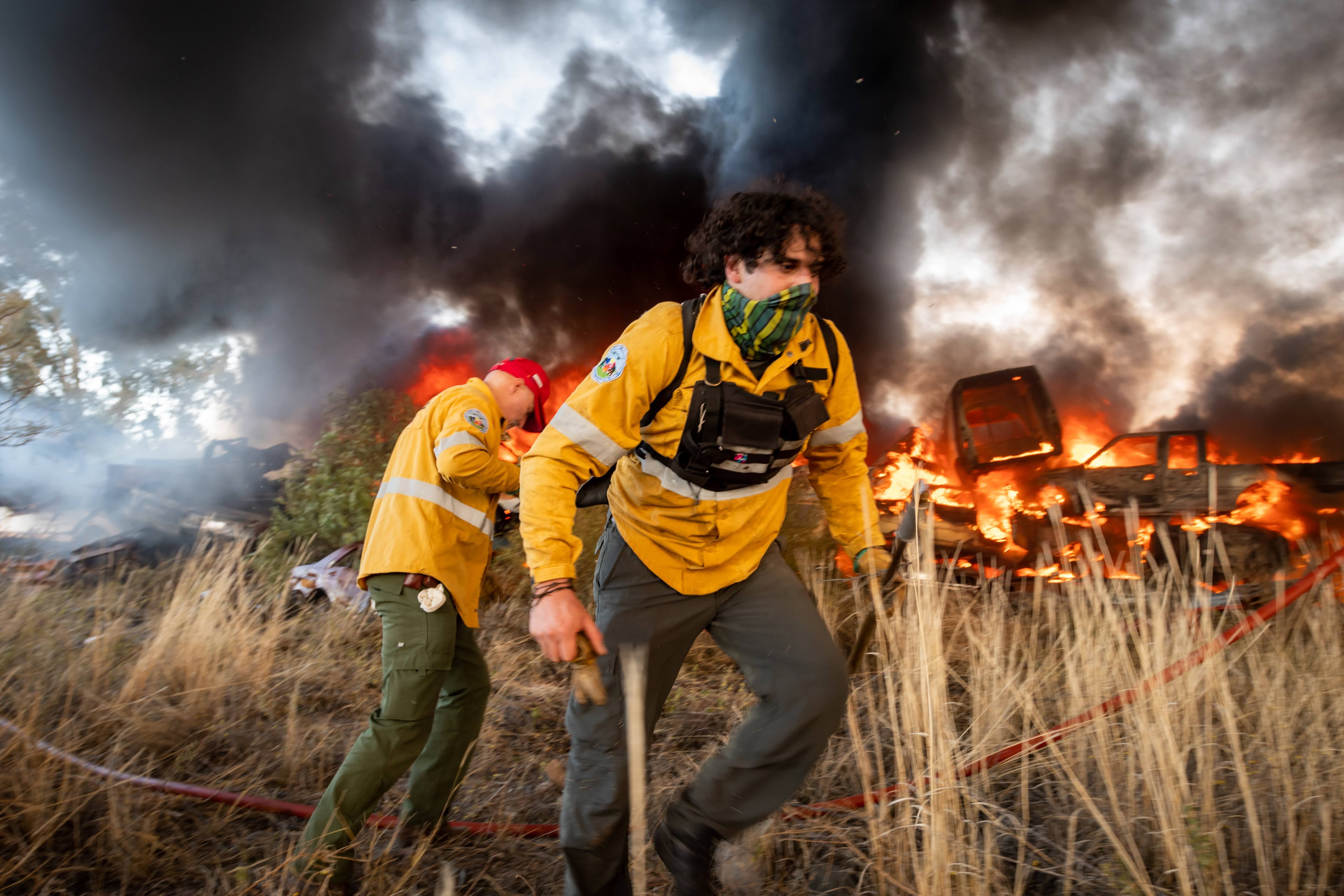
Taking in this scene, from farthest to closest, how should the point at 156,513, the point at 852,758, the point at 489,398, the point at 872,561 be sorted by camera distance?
1. the point at 156,513
2. the point at 852,758
3. the point at 489,398
4. the point at 872,561

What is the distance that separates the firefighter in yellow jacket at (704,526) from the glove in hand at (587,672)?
29mm

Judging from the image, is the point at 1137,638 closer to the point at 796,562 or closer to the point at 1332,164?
the point at 796,562

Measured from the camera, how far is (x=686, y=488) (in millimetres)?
1842

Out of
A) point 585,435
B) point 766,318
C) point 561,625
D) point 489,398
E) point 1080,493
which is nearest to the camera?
point 561,625

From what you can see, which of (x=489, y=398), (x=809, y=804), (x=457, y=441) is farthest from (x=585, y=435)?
(x=809, y=804)

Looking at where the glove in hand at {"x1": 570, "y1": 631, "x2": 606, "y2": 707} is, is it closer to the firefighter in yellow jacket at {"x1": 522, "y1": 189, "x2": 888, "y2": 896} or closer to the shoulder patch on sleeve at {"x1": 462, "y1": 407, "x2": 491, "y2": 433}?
the firefighter in yellow jacket at {"x1": 522, "y1": 189, "x2": 888, "y2": 896}

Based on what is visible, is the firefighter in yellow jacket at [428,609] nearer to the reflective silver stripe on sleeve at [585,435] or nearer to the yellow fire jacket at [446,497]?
the yellow fire jacket at [446,497]

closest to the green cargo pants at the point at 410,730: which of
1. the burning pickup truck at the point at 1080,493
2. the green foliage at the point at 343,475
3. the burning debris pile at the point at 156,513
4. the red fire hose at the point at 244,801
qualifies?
the red fire hose at the point at 244,801

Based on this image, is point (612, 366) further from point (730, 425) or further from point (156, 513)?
point (156, 513)

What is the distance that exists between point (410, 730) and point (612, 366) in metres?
1.45

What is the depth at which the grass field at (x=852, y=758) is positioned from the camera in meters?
1.78

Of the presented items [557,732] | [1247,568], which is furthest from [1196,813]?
[1247,568]

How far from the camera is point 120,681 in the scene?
3344 mm

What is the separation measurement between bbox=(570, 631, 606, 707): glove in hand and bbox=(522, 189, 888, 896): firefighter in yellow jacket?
0.10 feet
